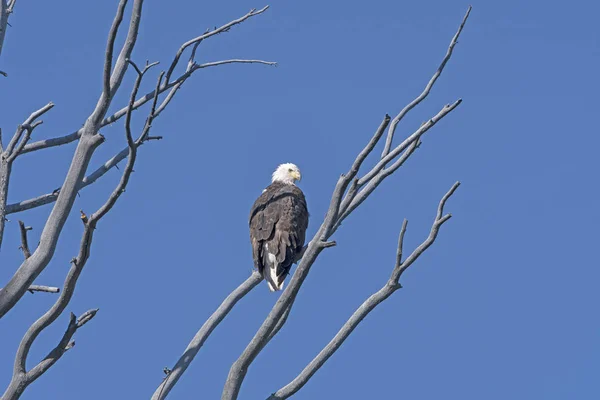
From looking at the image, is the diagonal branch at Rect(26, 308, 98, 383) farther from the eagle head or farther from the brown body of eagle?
the eagle head

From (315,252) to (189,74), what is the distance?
7.89 feet

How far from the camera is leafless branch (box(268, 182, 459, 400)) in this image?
4.69m

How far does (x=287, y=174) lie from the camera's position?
11039mm

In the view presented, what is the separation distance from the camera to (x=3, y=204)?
5.38m

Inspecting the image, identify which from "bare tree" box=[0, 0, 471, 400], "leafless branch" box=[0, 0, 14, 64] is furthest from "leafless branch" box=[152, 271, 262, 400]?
Answer: "leafless branch" box=[0, 0, 14, 64]

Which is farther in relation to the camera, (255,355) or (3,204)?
(3,204)

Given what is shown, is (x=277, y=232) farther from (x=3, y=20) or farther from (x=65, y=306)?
(x=65, y=306)

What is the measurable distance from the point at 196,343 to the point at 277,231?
3123 mm

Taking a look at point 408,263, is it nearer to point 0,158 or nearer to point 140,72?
point 140,72

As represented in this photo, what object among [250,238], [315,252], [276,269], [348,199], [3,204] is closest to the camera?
[315,252]

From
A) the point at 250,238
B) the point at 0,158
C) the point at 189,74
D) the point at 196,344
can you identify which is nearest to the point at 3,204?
the point at 0,158

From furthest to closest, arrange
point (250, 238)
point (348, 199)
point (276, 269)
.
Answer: point (250, 238), point (276, 269), point (348, 199)

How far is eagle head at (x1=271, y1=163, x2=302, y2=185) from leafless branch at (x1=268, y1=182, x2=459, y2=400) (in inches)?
238

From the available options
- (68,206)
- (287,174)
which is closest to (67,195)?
(68,206)
